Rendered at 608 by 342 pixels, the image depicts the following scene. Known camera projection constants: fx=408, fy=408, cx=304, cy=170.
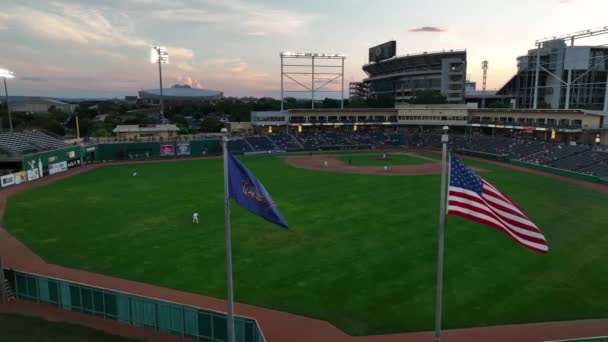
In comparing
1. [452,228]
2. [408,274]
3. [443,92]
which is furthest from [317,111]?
[408,274]

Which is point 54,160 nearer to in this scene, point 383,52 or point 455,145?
point 455,145

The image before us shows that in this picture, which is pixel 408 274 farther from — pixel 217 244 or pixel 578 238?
pixel 578 238

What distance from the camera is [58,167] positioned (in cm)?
5378

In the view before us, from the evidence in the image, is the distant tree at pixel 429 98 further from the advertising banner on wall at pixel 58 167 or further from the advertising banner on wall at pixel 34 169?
the advertising banner on wall at pixel 34 169

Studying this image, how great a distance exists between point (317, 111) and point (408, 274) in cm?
7766

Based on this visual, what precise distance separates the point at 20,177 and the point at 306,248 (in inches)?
1548

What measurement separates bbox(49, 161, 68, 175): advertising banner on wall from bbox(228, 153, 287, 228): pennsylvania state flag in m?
51.4

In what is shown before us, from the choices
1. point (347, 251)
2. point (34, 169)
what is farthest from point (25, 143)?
point (347, 251)

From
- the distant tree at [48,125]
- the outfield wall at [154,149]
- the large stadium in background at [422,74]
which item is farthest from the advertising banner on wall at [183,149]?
the large stadium in background at [422,74]

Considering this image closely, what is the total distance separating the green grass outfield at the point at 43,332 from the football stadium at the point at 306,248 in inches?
5.9

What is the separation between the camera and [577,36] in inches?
2672

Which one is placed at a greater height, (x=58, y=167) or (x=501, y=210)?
(x=501, y=210)

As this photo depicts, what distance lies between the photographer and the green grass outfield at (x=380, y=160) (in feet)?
204

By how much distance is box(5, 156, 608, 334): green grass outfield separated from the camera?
56.2ft
